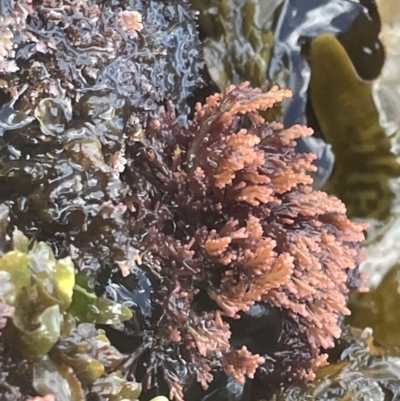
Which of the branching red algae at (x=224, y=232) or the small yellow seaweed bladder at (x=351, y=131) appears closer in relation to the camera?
the branching red algae at (x=224, y=232)

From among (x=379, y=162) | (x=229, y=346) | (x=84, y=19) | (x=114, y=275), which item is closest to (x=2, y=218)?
(x=114, y=275)

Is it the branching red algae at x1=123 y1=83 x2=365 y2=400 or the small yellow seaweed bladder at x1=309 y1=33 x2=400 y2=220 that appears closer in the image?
the branching red algae at x1=123 y1=83 x2=365 y2=400

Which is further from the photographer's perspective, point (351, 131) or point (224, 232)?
point (351, 131)

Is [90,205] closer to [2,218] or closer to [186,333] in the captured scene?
[2,218]

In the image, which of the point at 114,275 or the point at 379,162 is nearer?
the point at 114,275
